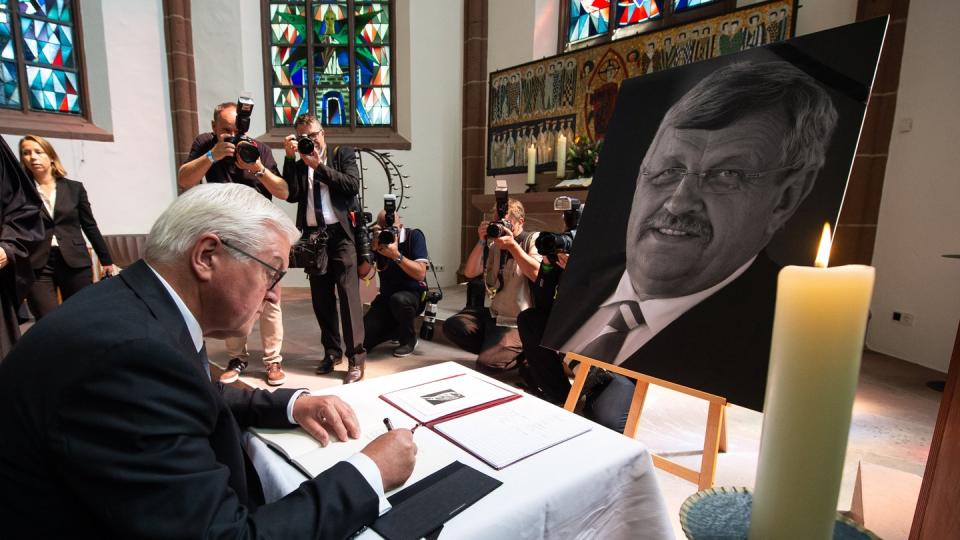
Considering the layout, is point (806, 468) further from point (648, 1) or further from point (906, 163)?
point (648, 1)

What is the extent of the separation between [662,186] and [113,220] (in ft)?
22.2

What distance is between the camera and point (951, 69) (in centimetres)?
334

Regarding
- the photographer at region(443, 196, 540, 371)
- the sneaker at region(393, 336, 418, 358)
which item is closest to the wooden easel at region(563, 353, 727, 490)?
the photographer at region(443, 196, 540, 371)

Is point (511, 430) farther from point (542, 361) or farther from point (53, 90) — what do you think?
point (53, 90)

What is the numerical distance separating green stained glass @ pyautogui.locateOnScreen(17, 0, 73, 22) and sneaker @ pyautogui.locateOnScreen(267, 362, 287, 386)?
5.83 meters

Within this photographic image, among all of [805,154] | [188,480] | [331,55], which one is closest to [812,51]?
[805,154]

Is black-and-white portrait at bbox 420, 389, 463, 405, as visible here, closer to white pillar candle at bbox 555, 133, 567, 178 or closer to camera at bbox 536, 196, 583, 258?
camera at bbox 536, 196, 583, 258

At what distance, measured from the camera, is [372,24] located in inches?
270

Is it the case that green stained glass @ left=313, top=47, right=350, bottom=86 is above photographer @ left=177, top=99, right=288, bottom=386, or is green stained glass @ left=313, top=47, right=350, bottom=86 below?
above

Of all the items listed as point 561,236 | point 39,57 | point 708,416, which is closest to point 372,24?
point 39,57

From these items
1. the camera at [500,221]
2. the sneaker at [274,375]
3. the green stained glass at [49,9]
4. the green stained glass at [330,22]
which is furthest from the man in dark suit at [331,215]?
the green stained glass at [49,9]

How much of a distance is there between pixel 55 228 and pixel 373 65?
4918 millimetres

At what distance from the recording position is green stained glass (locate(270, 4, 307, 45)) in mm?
6691

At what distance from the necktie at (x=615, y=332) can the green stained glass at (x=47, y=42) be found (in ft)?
24.6
